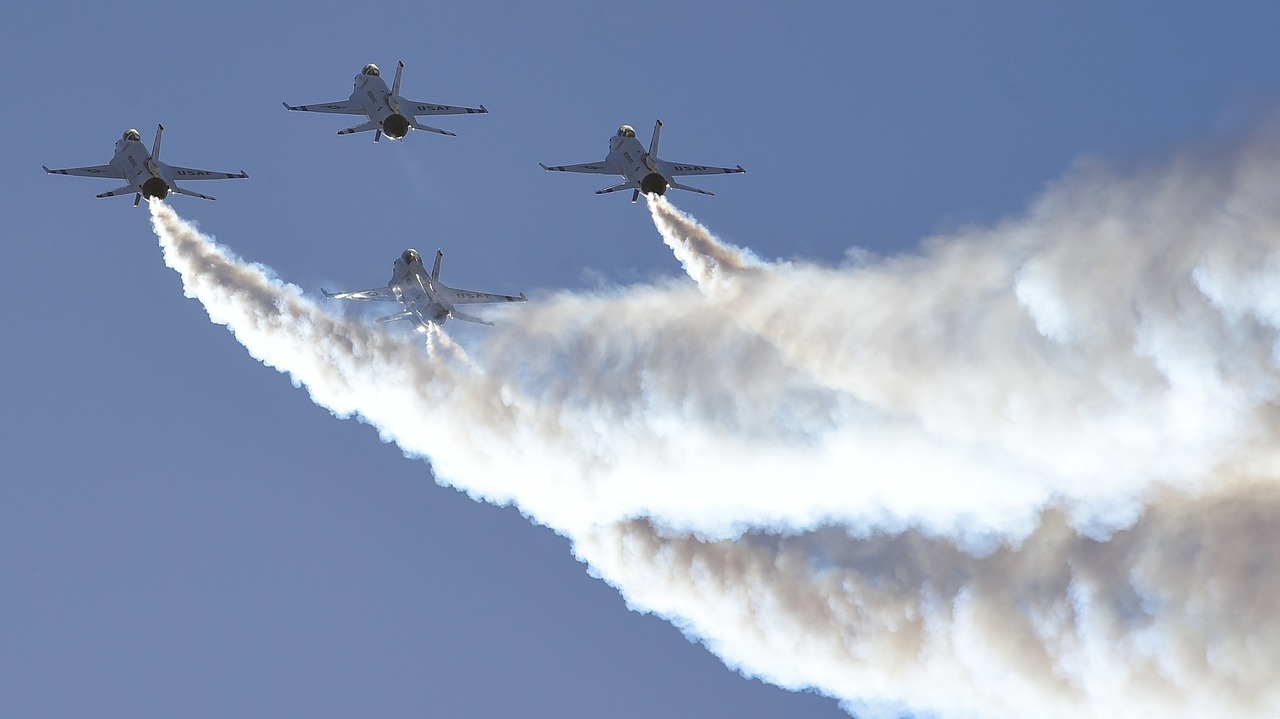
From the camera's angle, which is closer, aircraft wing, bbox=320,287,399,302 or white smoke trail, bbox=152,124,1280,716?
white smoke trail, bbox=152,124,1280,716

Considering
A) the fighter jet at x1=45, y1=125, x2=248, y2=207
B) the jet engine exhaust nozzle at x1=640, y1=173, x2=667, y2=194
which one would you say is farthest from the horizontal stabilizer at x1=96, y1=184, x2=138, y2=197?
the jet engine exhaust nozzle at x1=640, y1=173, x2=667, y2=194

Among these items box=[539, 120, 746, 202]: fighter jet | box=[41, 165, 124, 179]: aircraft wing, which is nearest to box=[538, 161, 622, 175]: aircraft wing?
box=[539, 120, 746, 202]: fighter jet

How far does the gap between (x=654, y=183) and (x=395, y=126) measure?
42.1 feet

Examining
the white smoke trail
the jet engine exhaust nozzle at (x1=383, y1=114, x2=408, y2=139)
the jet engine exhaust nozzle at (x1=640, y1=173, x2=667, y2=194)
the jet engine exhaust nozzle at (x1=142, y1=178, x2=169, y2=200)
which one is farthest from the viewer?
the jet engine exhaust nozzle at (x1=142, y1=178, x2=169, y2=200)

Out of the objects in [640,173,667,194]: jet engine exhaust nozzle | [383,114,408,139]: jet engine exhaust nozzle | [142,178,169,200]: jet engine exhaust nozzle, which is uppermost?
[383,114,408,139]: jet engine exhaust nozzle

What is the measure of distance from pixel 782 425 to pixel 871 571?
27.9 ft

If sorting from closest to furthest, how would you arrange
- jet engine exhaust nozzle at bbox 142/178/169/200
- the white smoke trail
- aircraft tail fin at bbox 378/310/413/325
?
the white smoke trail < jet engine exhaust nozzle at bbox 142/178/169/200 < aircraft tail fin at bbox 378/310/413/325

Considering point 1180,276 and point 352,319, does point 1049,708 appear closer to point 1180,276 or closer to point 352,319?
point 1180,276

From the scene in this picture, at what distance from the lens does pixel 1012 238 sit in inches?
3366

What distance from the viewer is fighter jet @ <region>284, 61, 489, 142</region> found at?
9406 centimetres

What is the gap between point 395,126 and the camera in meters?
94.1

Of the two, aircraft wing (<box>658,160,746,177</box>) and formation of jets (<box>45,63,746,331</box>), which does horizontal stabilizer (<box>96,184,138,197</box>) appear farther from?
aircraft wing (<box>658,160,746,177</box>)


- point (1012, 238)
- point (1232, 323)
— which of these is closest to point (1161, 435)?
point (1232, 323)

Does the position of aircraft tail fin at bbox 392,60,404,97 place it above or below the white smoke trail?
above
